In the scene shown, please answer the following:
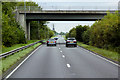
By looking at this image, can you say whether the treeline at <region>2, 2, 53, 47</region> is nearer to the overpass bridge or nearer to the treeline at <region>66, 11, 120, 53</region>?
the overpass bridge

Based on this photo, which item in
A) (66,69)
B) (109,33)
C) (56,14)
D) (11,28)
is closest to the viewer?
(66,69)

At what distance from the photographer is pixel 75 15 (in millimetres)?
43438

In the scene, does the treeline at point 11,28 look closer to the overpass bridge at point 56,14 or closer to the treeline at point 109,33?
the overpass bridge at point 56,14

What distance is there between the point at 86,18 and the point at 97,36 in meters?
11.9

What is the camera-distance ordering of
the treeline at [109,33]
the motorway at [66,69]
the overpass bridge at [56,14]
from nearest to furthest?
the motorway at [66,69] < the treeline at [109,33] < the overpass bridge at [56,14]

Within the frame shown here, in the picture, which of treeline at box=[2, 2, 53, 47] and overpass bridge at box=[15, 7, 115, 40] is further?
overpass bridge at box=[15, 7, 115, 40]

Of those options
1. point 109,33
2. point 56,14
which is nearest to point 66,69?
point 109,33

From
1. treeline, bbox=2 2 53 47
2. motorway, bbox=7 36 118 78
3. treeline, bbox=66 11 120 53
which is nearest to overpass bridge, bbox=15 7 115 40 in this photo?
treeline, bbox=2 2 53 47

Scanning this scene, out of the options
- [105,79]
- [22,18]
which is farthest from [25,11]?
[105,79]

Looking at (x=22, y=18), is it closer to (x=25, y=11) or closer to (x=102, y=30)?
(x=25, y=11)

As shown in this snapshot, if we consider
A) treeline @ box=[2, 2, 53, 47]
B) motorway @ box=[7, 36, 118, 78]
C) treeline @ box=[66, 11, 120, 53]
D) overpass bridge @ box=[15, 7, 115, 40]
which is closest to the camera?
motorway @ box=[7, 36, 118, 78]

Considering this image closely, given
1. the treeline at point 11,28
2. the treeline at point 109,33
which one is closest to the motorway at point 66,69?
the treeline at point 11,28

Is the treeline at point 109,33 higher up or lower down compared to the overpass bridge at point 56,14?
lower down

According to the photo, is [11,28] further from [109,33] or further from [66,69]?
[66,69]
